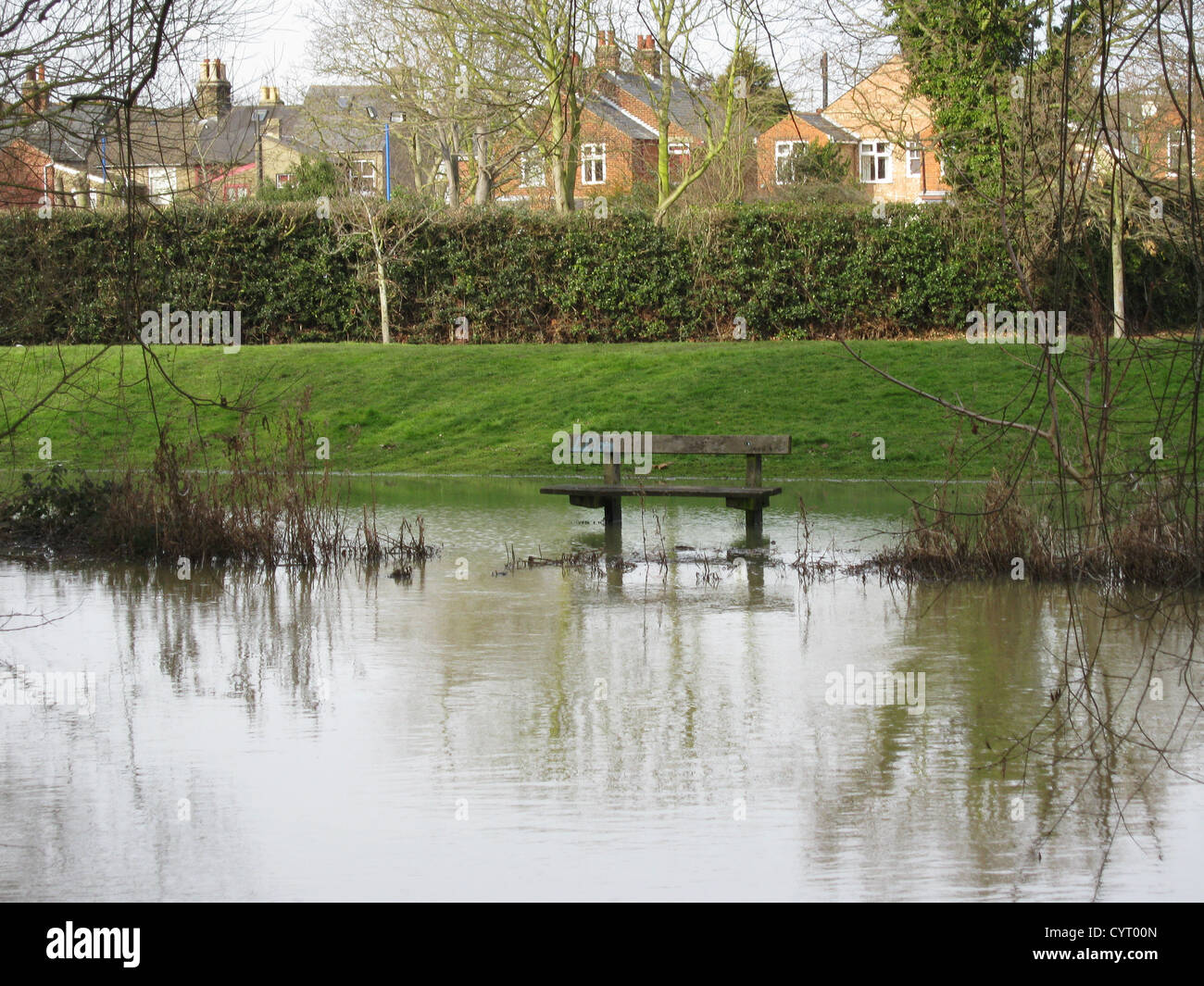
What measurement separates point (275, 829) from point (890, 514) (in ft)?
30.9

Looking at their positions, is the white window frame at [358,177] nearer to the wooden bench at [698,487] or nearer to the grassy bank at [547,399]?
the grassy bank at [547,399]

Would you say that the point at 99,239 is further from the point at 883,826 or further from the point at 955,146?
the point at 883,826

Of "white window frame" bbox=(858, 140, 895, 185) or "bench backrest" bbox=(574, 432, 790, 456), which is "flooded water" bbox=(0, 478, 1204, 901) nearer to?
"bench backrest" bbox=(574, 432, 790, 456)

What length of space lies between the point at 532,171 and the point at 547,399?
23.3 metres

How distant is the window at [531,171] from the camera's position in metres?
40.0

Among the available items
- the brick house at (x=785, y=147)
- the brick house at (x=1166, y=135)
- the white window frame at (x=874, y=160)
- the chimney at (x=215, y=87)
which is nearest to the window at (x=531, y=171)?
the brick house at (x=785, y=147)

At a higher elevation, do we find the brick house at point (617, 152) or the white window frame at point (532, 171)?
the brick house at point (617, 152)

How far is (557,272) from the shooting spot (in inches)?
1056

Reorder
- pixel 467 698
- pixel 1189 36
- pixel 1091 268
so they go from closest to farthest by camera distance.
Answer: pixel 1189 36, pixel 1091 268, pixel 467 698

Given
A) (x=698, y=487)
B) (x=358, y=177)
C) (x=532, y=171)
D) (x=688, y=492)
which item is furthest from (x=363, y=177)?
(x=688, y=492)

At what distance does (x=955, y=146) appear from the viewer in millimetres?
26109

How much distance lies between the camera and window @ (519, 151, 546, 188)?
4003cm

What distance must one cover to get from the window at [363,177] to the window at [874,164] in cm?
1814
